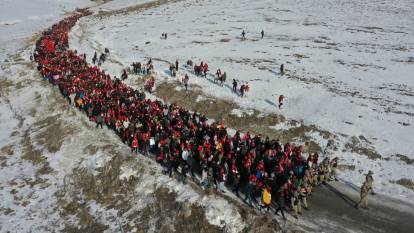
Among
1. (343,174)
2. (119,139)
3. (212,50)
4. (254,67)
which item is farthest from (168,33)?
(343,174)

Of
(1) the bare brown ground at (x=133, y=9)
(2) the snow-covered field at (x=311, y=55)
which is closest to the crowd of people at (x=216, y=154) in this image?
(2) the snow-covered field at (x=311, y=55)

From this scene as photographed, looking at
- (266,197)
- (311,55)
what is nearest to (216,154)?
(266,197)

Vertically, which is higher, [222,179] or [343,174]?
[222,179]

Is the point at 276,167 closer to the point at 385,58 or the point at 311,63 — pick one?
the point at 311,63

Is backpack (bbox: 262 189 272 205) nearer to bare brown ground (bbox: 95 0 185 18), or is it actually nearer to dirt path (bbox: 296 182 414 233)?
dirt path (bbox: 296 182 414 233)

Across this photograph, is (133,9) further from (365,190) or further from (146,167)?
(365,190)

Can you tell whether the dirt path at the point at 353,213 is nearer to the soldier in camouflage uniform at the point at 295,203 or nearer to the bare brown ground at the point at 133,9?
the soldier in camouflage uniform at the point at 295,203
